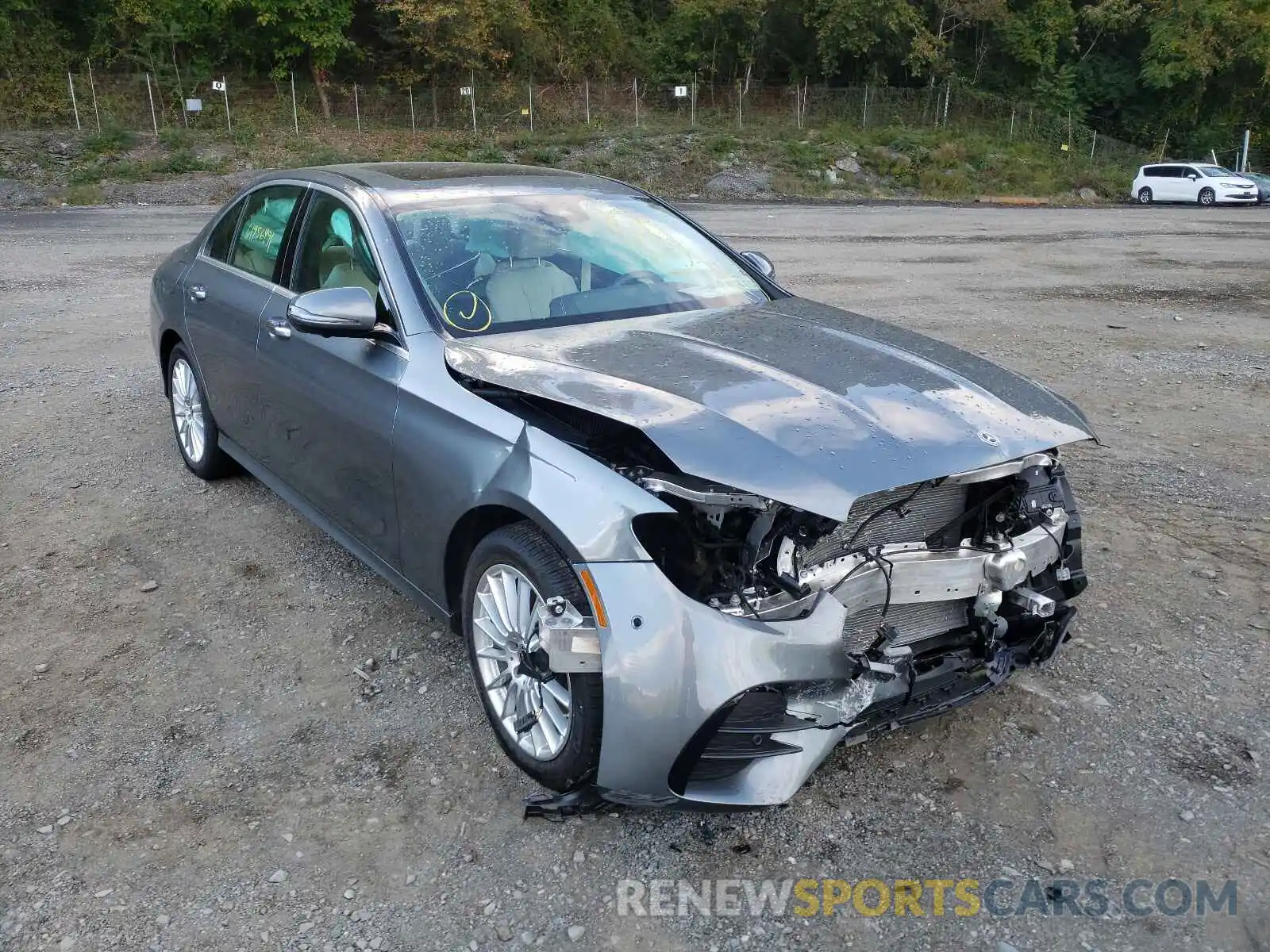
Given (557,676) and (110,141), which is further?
(110,141)

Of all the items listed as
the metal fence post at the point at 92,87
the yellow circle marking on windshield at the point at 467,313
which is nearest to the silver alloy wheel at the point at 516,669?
the yellow circle marking on windshield at the point at 467,313

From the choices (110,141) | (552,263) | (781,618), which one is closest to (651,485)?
(781,618)

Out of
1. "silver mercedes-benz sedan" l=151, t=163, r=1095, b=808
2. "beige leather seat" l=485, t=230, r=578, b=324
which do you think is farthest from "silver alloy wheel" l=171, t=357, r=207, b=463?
"beige leather seat" l=485, t=230, r=578, b=324

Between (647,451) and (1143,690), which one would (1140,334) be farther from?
(647,451)

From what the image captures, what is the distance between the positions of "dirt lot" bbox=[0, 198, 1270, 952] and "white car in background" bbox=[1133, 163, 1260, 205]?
102 feet

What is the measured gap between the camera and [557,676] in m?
2.92

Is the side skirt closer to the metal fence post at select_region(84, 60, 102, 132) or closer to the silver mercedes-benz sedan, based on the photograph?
the silver mercedes-benz sedan

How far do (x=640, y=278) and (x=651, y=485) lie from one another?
1568 mm

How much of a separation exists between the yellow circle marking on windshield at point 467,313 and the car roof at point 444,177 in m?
0.69

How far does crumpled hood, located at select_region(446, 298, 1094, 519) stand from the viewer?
2.71 metres

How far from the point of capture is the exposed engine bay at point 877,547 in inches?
109

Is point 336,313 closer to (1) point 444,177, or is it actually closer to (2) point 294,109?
(1) point 444,177

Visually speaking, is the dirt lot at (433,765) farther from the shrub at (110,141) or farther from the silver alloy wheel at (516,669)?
the shrub at (110,141)

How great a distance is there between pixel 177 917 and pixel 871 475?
2.10 metres
